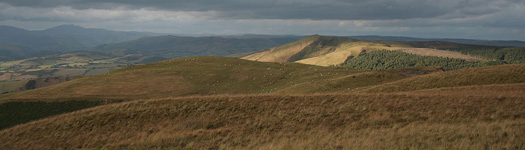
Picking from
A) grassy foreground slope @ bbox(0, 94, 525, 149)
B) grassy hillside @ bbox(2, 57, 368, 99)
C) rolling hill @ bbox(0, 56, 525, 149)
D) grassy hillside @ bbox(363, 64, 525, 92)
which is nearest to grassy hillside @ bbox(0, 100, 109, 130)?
rolling hill @ bbox(0, 56, 525, 149)

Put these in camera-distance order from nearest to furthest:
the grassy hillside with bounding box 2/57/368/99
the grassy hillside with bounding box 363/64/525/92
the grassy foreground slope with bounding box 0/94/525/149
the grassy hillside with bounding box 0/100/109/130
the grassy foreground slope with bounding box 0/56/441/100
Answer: the grassy foreground slope with bounding box 0/94/525/149, the grassy hillside with bounding box 0/100/109/130, the grassy hillside with bounding box 363/64/525/92, the grassy foreground slope with bounding box 0/56/441/100, the grassy hillside with bounding box 2/57/368/99

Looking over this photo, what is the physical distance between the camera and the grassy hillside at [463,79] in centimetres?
3850

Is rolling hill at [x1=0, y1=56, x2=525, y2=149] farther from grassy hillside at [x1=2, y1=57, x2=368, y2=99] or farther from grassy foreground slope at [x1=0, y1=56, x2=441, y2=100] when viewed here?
grassy foreground slope at [x1=0, y1=56, x2=441, y2=100]

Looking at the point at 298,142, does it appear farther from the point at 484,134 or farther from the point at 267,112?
the point at 484,134

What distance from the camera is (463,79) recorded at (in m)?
40.5

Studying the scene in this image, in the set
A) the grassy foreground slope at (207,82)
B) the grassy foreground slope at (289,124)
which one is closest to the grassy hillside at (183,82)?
the grassy foreground slope at (207,82)

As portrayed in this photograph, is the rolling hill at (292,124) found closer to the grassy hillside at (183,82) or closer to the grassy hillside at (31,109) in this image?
the grassy hillside at (31,109)

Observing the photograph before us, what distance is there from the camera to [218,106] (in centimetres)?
2444

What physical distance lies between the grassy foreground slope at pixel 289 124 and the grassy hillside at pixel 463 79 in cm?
1674

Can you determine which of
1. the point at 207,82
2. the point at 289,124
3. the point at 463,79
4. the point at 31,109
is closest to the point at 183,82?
the point at 207,82

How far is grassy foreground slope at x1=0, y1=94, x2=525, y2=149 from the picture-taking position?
14.6 metres

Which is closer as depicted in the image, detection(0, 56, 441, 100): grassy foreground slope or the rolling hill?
the rolling hill

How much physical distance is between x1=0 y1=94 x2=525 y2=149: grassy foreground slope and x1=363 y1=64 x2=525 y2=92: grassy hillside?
1674 cm

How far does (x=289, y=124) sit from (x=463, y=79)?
1322 inches
